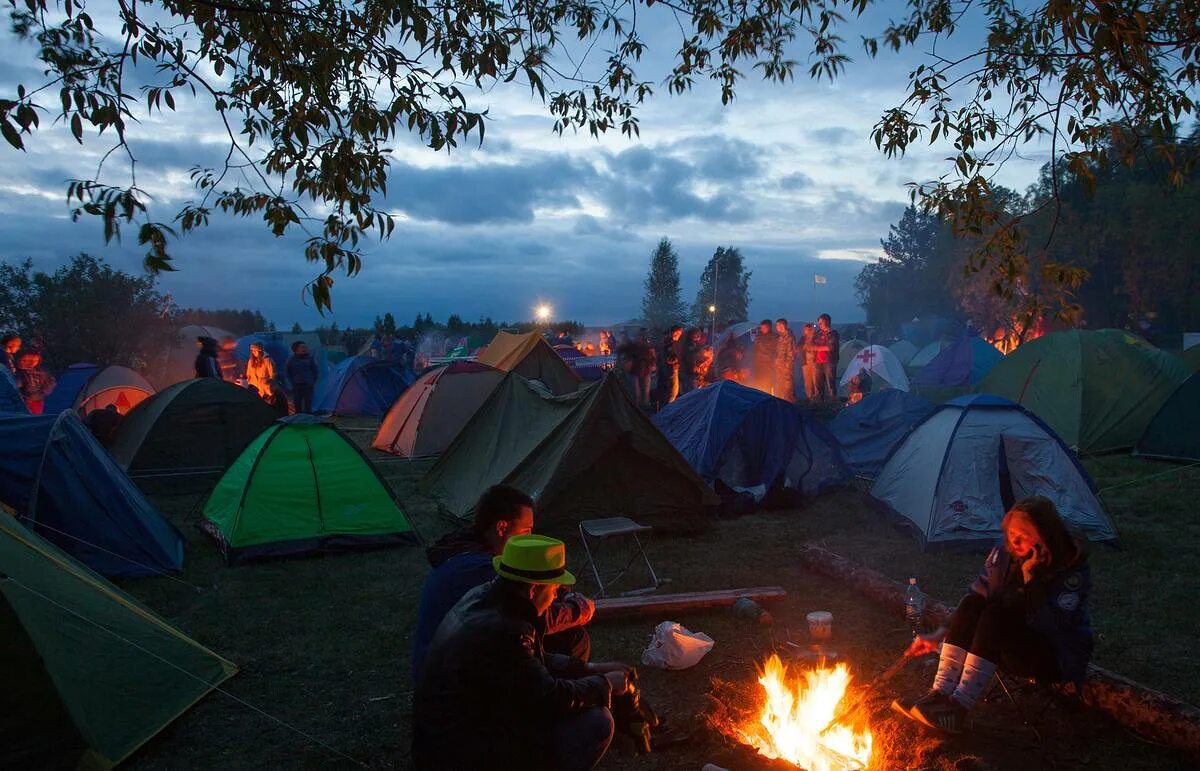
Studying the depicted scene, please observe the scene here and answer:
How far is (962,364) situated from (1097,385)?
7.50 metres

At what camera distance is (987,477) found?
317 inches

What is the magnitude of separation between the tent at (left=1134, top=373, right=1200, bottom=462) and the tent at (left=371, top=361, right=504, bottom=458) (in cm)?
1038

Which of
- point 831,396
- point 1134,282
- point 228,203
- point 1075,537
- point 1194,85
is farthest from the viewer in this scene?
point 1134,282

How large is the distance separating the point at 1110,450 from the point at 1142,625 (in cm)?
809

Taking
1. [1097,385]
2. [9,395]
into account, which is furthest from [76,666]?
[1097,385]

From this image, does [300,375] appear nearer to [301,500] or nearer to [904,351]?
[301,500]

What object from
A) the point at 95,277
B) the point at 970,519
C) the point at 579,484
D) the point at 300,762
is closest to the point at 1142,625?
the point at 970,519

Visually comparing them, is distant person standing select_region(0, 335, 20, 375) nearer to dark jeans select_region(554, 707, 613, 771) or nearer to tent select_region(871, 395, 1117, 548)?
dark jeans select_region(554, 707, 613, 771)

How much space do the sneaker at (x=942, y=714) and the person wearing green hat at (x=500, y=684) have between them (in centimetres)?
205

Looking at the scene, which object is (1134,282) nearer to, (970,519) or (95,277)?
(970,519)

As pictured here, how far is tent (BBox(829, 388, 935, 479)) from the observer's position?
11734 millimetres

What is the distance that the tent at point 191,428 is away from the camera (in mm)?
10852

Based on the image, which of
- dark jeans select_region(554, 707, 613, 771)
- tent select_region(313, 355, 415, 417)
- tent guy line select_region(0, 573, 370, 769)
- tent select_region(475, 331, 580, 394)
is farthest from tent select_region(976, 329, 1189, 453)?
tent select_region(313, 355, 415, 417)

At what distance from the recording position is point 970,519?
25.8 ft
